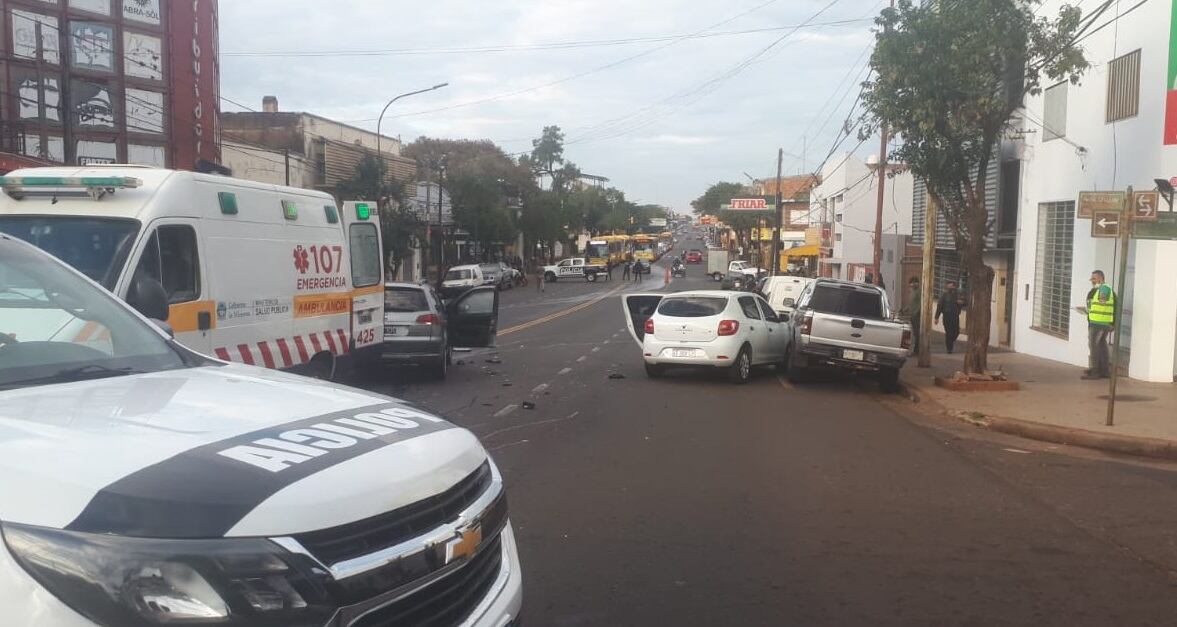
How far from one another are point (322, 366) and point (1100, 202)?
926 centimetres

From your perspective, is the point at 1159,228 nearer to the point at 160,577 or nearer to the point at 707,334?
the point at 707,334

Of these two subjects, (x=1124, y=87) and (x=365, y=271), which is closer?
(x=365, y=271)

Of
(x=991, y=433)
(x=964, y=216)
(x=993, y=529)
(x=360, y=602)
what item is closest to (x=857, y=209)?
(x=964, y=216)

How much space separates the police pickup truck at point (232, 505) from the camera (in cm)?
226

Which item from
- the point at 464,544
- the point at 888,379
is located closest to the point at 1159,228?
the point at 888,379

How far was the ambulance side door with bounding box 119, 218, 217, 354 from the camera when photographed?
797cm

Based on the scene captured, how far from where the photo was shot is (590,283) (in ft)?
237

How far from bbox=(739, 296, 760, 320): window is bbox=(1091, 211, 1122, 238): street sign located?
6.11 metres

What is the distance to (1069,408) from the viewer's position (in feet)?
44.1

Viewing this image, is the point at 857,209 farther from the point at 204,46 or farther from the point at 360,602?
the point at 360,602

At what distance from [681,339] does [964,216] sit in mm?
4815

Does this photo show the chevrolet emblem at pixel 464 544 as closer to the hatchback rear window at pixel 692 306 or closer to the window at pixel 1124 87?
the hatchback rear window at pixel 692 306

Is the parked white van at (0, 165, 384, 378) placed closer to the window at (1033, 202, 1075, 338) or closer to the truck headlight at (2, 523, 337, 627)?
the truck headlight at (2, 523, 337, 627)

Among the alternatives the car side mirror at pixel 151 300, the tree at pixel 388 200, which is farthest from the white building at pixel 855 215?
the car side mirror at pixel 151 300
